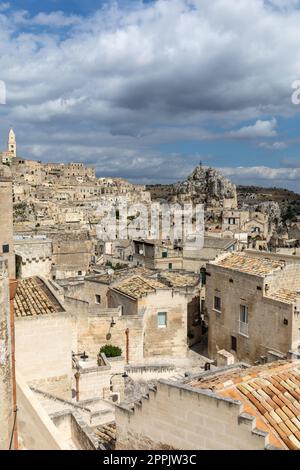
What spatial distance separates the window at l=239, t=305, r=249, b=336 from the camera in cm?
1923

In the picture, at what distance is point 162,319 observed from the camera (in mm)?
21656

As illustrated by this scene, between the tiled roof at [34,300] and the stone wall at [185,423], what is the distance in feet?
18.9

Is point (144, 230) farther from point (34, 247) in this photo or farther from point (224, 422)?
point (224, 422)

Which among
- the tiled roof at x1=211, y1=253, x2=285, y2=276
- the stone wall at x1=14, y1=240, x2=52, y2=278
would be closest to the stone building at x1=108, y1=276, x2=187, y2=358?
the tiled roof at x1=211, y1=253, x2=285, y2=276

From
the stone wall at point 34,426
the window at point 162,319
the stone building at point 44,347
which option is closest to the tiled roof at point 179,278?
the window at point 162,319

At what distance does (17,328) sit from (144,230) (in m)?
56.4

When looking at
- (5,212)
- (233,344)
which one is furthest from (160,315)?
(5,212)

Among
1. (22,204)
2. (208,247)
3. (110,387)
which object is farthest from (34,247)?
(22,204)

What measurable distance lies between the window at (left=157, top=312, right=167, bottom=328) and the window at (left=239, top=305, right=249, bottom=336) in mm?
3955

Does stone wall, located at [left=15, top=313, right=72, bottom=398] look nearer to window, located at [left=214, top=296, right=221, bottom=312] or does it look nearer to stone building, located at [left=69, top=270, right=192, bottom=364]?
stone building, located at [left=69, top=270, right=192, bottom=364]

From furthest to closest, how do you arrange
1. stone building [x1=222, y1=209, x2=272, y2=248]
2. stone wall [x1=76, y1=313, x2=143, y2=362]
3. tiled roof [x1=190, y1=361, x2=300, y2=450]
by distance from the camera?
stone building [x1=222, y1=209, x2=272, y2=248] < stone wall [x1=76, y1=313, x2=143, y2=362] < tiled roof [x1=190, y1=361, x2=300, y2=450]

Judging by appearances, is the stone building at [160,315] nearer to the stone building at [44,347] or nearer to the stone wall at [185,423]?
the stone building at [44,347]

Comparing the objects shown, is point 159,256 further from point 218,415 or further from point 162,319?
point 218,415
